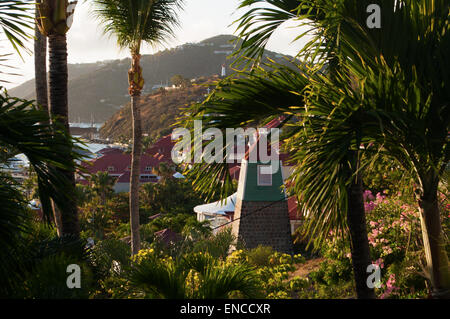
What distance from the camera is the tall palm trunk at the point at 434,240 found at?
13.2ft

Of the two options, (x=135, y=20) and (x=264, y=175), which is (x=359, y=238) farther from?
(x=264, y=175)

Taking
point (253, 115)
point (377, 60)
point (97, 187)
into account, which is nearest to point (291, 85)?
point (253, 115)

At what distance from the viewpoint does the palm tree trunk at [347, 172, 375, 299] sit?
4582 millimetres

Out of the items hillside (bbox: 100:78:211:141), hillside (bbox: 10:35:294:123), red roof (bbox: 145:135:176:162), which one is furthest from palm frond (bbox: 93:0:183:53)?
hillside (bbox: 10:35:294:123)

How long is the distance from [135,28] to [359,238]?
7797 millimetres

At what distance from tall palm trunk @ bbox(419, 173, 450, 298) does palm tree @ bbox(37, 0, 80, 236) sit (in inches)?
179

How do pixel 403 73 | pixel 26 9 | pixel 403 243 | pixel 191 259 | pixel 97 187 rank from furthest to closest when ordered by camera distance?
pixel 97 187
pixel 403 243
pixel 191 259
pixel 26 9
pixel 403 73

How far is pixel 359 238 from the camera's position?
15.1 feet

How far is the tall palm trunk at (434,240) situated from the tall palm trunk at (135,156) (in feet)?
27.0

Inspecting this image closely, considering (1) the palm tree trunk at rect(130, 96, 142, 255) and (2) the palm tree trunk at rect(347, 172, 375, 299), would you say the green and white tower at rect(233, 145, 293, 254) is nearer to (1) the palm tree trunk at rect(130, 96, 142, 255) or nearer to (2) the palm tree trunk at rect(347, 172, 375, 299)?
(1) the palm tree trunk at rect(130, 96, 142, 255)

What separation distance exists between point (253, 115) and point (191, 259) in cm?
159

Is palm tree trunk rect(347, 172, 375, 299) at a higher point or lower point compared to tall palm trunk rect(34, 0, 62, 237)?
lower

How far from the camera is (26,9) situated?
158 inches
